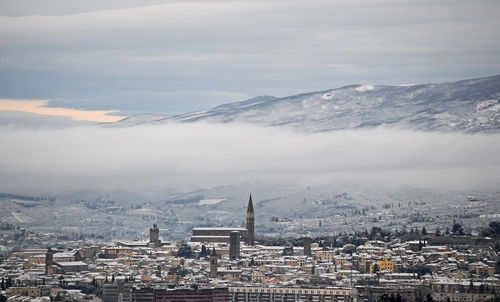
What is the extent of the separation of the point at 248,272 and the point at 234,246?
1712 cm

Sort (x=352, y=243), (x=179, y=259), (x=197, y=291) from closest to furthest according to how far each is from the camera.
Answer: (x=197, y=291)
(x=179, y=259)
(x=352, y=243)

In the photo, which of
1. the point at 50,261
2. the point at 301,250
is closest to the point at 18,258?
the point at 50,261

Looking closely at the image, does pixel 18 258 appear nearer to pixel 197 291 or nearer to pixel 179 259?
pixel 179 259

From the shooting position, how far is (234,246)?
162625 mm

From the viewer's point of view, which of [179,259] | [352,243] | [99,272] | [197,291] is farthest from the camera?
[352,243]

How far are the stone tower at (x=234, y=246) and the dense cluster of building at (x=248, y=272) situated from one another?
10cm

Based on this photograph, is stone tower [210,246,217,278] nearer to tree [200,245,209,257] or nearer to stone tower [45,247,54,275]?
stone tower [45,247,54,275]

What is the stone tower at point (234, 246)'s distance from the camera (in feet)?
530

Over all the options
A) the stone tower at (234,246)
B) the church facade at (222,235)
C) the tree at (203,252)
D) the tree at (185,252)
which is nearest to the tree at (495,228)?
the church facade at (222,235)

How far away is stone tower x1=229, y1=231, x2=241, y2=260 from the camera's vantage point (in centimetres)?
16150

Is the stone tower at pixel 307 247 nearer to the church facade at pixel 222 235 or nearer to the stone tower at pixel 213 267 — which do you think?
the church facade at pixel 222 235

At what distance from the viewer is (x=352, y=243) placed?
171 m

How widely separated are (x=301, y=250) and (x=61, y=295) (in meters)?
48.2

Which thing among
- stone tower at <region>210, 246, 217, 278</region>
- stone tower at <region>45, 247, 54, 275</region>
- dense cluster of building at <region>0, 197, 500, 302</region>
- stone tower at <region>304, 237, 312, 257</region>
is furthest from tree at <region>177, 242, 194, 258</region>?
stone tower at <region>210, 246, 217, 278</region>
